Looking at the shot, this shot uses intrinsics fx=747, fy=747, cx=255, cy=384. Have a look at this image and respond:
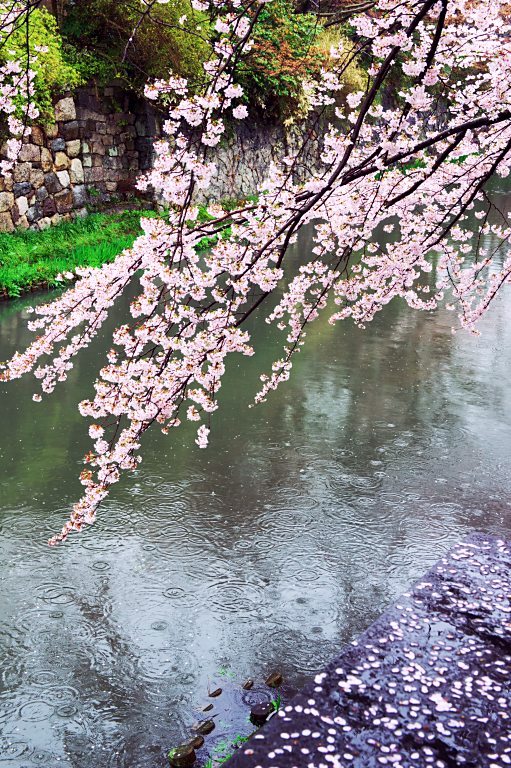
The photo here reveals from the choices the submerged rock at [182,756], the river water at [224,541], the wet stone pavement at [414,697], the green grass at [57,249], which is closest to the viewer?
the wet stone pavement at [414,697]

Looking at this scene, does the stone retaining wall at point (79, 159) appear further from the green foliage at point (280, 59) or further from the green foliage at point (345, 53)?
the green foliage at point (345, 53)

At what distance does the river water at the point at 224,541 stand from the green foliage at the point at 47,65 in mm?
5428

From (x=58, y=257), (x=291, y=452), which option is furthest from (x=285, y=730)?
(x=58, y=257)

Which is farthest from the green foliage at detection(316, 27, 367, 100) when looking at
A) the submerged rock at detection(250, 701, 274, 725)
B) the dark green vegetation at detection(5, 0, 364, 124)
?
the submerged rock at detection(250, 701, 274, 725)

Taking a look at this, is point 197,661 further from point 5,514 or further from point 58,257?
point 58,257

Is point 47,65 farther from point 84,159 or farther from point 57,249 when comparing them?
point 57,249

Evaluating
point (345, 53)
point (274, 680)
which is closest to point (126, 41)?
point (345, 53)

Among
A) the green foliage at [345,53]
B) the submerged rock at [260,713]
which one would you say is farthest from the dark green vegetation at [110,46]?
A: the submerged rock at [260,713]

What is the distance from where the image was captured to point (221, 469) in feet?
16.1

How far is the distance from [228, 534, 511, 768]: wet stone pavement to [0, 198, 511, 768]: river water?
0.31m

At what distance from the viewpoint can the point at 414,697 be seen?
2588 mm

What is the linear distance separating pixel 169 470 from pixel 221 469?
1.12ft

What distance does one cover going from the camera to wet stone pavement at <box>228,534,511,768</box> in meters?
2.33

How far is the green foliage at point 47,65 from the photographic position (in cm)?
995
